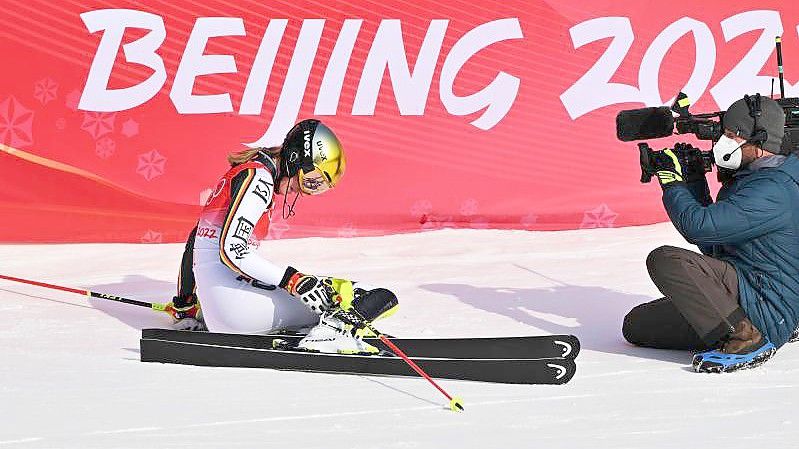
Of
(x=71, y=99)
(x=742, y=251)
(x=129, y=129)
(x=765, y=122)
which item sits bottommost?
(x=742, y=251)

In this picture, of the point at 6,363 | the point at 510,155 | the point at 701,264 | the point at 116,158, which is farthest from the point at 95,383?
the point at 510,155

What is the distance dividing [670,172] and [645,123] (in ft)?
1.46

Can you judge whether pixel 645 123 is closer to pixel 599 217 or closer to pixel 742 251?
pixel 742 251

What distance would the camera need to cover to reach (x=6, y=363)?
4312 mm

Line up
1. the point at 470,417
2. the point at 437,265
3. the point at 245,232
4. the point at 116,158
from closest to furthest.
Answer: the point at 470,417 → the point at 245,232 → the point at 437,265 → the point at 116,158

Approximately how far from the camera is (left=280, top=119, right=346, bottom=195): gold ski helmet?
437 cm

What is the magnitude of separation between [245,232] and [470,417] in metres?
1.19

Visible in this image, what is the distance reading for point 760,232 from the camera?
4.12m

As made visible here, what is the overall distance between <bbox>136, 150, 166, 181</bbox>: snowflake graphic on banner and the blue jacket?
374cm

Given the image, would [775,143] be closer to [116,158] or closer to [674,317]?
[674,317]

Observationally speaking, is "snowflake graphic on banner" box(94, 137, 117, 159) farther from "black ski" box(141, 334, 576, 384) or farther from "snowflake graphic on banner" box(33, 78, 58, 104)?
"black ski" box(141, 334, 576, 384)

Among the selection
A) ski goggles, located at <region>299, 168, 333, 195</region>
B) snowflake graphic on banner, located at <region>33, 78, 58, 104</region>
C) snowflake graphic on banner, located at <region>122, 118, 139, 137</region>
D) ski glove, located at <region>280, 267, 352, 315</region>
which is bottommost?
ski glove, located at <region>280, 267, 352, 315</region>

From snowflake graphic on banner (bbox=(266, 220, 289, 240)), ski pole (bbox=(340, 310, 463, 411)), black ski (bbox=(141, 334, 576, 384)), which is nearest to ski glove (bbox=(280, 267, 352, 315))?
ski pole (bbox=(340, 310, 463, 411))

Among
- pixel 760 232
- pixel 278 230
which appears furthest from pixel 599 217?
pixel 760 232
